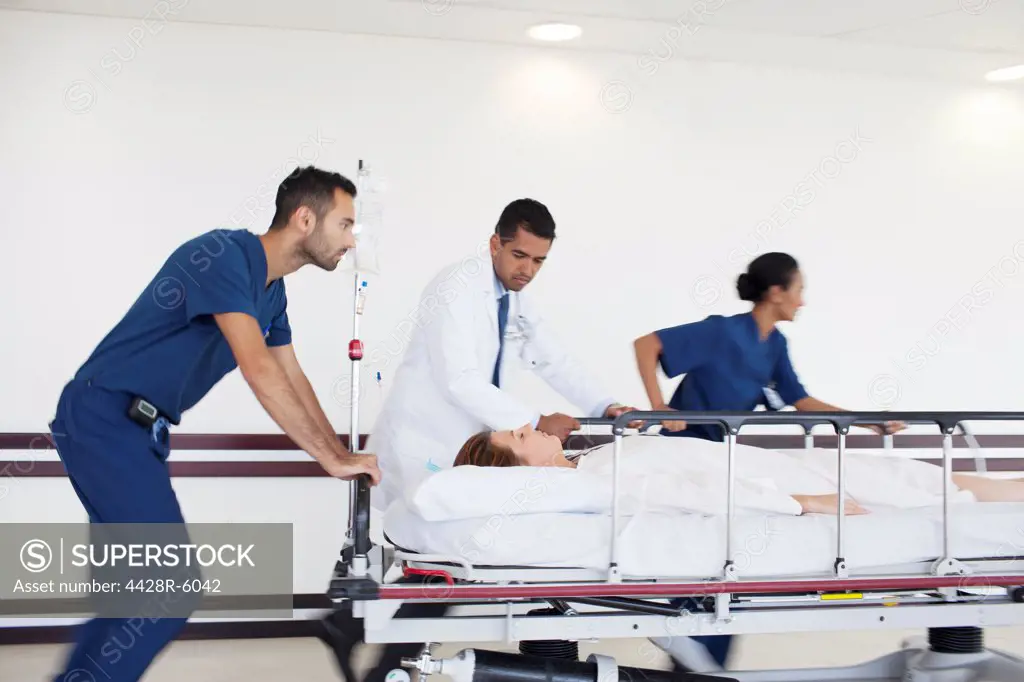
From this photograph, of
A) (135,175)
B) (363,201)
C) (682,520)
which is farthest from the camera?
(135,175)

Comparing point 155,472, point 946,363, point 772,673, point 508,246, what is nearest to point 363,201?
point 508,246

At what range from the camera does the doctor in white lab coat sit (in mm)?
3031

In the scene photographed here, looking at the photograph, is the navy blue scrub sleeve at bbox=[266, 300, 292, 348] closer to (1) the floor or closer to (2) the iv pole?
(2) the iv pole

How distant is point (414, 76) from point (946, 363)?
3026 millimetres

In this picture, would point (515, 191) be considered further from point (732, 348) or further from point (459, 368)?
point (459, 368)

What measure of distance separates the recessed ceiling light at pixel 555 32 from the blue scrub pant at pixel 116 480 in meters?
2.64

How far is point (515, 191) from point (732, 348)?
151 cm

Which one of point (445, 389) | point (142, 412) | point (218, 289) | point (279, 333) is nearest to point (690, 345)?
point (445, 389)

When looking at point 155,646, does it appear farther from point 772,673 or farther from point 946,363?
point 946,363

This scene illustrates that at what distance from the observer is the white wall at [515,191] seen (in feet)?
14.8

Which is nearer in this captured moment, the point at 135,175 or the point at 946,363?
the point at 135,175

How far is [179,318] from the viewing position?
262cm

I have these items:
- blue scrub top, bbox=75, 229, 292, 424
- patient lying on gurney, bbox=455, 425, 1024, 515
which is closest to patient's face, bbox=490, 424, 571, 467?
patient lying on gurney, bbox=455, 425, 1024, 515

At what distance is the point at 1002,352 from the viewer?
538 cm
